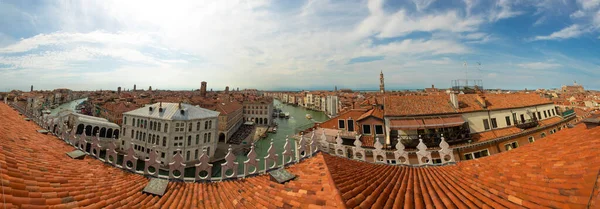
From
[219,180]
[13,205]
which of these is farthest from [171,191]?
[13,205]

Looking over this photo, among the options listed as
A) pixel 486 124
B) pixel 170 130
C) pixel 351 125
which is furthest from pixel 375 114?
pixel 170 130

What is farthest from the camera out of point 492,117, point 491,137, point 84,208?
point 492,117

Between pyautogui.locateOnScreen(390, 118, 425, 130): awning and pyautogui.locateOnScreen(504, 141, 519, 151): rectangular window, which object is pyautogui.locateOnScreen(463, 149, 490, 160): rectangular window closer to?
pyautogui.locateOnScreen(504, 141, 519, 151): rectangular window

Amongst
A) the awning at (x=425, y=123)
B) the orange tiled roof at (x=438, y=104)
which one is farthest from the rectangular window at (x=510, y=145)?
the awning at (x=425, y=123)

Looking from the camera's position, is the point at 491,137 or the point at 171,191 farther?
the point at 491,137

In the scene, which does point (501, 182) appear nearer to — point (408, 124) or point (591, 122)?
point (591, 122)

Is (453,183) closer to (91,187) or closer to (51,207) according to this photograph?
(51,207)

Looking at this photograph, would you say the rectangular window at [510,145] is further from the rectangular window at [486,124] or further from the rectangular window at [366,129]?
the rectangular window at [366,129]
